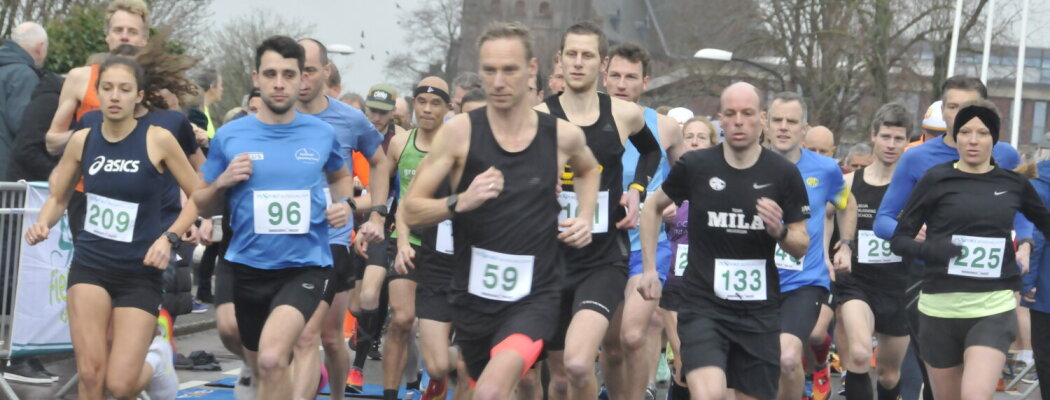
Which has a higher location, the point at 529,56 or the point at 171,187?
the point at 529,56

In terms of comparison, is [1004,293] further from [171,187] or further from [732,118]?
[171,187]

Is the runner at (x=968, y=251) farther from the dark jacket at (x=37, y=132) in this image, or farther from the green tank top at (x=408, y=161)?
the dark jacket at (x=37, y=132)

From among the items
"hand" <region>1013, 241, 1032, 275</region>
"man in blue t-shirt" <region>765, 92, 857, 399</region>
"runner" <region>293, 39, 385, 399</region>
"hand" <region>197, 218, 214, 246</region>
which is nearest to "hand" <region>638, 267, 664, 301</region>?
"man in blue t-shirt" <region>765, 92, 857, 399</region>

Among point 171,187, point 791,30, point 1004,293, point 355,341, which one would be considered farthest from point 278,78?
point 791,30

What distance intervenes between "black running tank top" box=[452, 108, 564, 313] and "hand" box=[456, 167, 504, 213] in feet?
0.62

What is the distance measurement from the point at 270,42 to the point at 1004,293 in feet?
12.7

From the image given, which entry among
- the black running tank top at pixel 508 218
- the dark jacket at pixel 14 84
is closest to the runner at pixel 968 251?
the black running tank top at pixel 508 218

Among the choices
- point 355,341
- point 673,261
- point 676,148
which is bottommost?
point 355,341

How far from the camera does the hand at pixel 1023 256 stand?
317 inches

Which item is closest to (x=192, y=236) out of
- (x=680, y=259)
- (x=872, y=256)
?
(x=680, y=259)

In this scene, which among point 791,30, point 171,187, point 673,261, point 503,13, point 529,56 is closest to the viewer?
point 529,56

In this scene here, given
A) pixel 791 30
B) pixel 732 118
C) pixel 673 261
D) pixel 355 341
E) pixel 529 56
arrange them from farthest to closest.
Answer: pixel 791 30
pixel 355 341
pixel 673 261
pixel 732 118
pixel 529 56

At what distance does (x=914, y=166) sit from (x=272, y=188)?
355 cm

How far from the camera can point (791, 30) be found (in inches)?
1836
